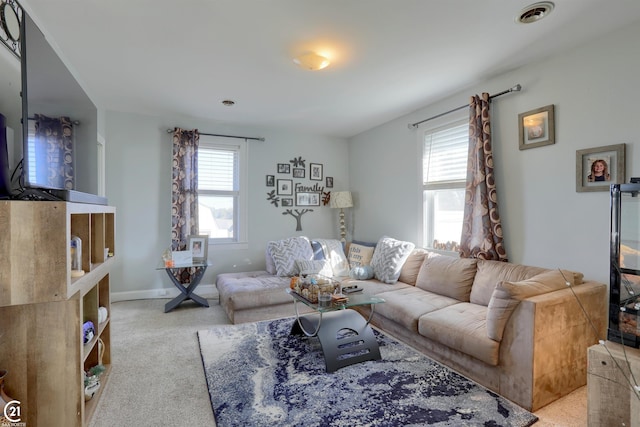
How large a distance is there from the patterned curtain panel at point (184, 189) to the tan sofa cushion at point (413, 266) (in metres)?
2.66

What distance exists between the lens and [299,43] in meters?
2.30

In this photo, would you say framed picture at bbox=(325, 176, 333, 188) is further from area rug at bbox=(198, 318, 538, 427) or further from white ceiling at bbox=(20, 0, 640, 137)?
area rug at bbox=(198, 318, 538, 427)

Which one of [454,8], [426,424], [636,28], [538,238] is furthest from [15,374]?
[636,28]

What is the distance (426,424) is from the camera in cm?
172

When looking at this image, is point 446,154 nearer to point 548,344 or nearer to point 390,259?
point 390,259

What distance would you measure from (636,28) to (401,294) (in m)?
2.59

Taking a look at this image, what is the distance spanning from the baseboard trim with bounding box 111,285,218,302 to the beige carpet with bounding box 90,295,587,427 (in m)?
0.53

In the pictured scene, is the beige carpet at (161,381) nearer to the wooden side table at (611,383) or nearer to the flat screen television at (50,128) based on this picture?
the wooden side table at (611,383)

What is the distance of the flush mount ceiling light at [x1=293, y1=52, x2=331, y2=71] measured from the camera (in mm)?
2389

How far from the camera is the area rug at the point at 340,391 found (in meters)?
1.77

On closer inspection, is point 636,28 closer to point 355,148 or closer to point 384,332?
point 384,332

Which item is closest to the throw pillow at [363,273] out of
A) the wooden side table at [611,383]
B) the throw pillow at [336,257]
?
the throw pillow at [336,257]

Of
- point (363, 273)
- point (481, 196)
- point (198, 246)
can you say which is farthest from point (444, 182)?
point (198, 246)

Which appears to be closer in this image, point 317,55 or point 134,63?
point 317,55
